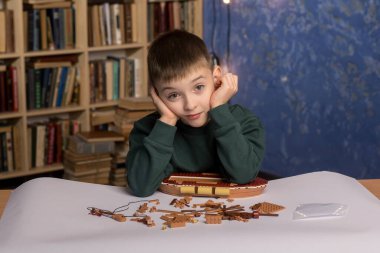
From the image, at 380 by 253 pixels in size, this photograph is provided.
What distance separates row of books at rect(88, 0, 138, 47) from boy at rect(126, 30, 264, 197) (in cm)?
323

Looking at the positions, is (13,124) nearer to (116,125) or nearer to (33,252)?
(116,125)

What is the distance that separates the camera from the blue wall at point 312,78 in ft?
13.9

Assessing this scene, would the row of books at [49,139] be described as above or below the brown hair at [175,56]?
below

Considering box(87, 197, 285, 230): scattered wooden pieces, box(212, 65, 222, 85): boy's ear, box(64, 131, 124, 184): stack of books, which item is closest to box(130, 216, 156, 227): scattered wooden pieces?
box(87, 197, 285, 230): scattered wooden pieces

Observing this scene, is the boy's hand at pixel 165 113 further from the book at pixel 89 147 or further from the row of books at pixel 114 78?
the row of books at pixel 114 78

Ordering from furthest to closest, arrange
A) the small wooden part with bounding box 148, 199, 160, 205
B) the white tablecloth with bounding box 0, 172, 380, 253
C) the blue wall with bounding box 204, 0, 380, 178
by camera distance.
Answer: the blue wall with bounding box 204, 0, 380, 178 → the small wooden part with bounding box 148, 199, 160, 205 → the white tablecloth with bounding box 0, 172, 380, 253

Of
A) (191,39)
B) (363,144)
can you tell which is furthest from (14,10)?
(191,39)

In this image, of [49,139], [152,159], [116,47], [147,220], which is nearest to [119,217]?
[147,220]

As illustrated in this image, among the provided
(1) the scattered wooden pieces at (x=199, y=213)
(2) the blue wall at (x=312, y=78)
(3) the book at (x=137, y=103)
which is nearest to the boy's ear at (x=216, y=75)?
(1) the scattered wooden pieces at (x=199, y=213)

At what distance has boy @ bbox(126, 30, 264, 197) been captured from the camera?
5.56ft

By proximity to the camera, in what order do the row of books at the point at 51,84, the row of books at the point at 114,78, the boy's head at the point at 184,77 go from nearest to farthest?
the boy's head at the point at 184,77
the row of books at the point at 51,84
the row of books at the point at 114,78

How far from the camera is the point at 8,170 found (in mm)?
4812

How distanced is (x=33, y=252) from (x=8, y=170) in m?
3.64

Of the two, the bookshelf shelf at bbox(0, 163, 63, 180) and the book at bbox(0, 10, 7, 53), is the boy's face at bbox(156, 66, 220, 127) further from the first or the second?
the bookshelf shelf at bbox(0, 163, 63, 180)
